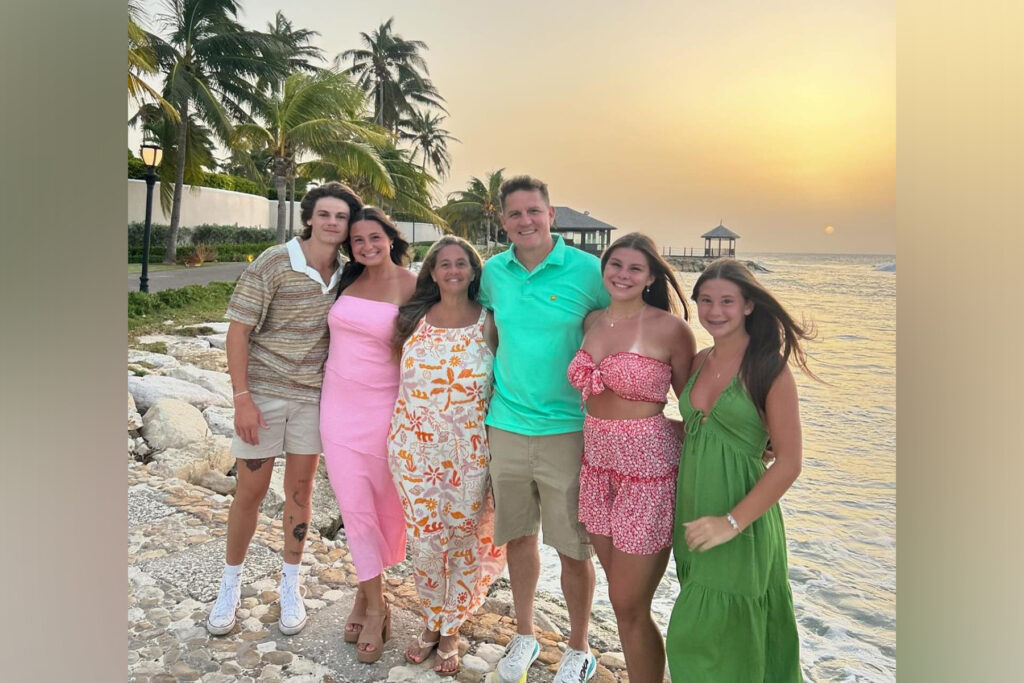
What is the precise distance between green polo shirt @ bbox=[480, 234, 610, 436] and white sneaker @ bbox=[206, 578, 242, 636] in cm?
147

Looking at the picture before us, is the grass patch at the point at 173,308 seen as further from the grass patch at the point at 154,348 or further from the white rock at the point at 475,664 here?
the white rock at the point at 475,664

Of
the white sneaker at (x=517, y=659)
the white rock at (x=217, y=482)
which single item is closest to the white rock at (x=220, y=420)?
the white rock at (x=217, y=482)

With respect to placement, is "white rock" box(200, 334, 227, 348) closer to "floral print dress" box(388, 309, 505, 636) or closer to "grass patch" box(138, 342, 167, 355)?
"grass patch" box(138, 342, 167, 355)

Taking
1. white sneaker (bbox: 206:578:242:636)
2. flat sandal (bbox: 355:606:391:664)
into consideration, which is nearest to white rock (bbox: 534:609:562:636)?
flat sandal (bbox: 355:606:391:664)

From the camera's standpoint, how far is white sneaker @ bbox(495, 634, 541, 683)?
2.68 m

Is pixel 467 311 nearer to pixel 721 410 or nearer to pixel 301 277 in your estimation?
pixel 301 277

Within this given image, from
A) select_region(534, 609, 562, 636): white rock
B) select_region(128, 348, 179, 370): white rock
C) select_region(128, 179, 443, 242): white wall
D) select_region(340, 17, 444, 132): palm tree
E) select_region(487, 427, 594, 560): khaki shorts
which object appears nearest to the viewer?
select_region(487, 427, 594, 560): khaki shorts

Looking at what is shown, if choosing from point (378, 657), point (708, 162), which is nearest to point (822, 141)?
point (708, 162)

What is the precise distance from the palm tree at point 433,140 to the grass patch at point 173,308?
20151 mm

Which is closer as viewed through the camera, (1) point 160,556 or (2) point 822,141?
(1) point 160,556

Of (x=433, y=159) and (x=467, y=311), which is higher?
(x=433, y=159)

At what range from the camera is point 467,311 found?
9.13 ft

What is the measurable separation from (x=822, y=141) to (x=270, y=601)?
335 inches

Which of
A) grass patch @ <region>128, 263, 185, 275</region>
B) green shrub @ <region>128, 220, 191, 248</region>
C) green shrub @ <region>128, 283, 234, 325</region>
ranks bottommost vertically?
green shrub @ <region>128, 283, 234, 325</region>
